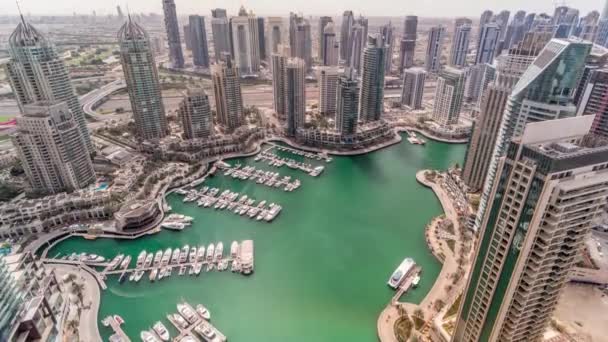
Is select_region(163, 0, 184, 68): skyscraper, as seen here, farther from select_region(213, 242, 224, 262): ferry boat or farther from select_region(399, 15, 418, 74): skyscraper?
select_region(213, 242, 224, 262): ferry boat

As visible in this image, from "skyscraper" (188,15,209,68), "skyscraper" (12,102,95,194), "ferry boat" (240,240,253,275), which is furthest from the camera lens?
"skyscraper" (188,15,209,68)

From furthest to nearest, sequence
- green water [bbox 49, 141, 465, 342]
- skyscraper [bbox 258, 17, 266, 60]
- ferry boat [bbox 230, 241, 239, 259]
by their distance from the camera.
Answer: skyscraper [bbox 258, 17, 266, 60]
ferry boat [bbox 230, 241, 239, 259]
green water [bbox 49, 141, 465, 342]

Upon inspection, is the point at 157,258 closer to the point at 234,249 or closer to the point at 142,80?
the point at 234,249

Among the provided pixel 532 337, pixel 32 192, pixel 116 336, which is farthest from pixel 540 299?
pixel 32 192

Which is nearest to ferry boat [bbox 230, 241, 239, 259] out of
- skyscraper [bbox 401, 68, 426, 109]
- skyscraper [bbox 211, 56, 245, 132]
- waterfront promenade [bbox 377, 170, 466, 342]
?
waterfront promenade [bbox 377, 170, 466, 342]

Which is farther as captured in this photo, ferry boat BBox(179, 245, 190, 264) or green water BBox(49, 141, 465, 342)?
ferry boat BBox(179, 245, 190, 264)

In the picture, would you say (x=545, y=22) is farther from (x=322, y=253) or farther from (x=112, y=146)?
(x=112, y=146)
